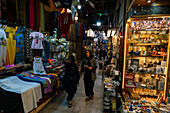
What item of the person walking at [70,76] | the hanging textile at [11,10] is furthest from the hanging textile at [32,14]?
the person walking at [70,76]

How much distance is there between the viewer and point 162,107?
9.15ft

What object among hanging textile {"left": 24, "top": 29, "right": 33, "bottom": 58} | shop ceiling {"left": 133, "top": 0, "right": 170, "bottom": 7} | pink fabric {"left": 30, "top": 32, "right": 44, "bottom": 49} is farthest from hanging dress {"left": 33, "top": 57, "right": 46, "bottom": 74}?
shop ceiling {"left": 133, "top": 0, "right": 170, "bottom": 7}

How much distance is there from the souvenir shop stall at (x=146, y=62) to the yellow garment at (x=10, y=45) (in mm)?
3547

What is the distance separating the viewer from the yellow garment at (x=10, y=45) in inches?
124

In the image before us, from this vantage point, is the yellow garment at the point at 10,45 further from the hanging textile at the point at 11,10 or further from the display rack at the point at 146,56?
the display rack at the point at 146,56

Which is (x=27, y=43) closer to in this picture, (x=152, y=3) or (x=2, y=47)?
(x=2, y=47)

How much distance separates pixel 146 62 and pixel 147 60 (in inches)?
2.9

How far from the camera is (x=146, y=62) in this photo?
131 inches

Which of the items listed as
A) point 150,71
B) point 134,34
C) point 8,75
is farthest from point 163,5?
point 8,75

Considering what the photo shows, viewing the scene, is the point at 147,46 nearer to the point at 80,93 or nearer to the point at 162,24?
the point at 162,24

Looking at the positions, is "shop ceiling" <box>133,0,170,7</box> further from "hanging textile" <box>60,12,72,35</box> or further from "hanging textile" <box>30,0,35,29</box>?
"hanging textile" <box>60,12,72,35</box>

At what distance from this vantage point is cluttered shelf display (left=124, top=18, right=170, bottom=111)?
10.1 ft

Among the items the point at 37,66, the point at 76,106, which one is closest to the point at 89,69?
the point at 76,106

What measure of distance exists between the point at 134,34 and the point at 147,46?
557mm
